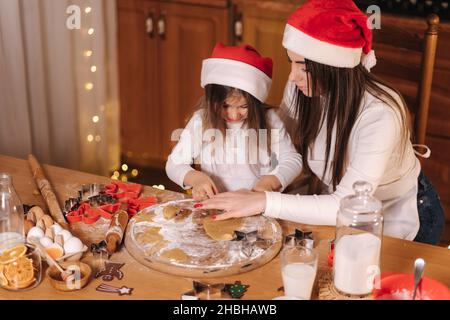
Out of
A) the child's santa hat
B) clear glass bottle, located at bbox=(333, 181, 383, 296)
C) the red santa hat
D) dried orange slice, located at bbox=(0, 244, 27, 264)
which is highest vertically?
the child's santa hat

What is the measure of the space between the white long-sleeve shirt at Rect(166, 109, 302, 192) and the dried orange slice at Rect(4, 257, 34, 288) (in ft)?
2.21

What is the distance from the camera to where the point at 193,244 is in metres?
1.59

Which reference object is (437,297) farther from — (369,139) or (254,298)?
(369,139)

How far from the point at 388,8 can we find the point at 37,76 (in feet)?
4.76

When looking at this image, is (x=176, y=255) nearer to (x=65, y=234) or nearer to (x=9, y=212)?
(x=65, y=234)

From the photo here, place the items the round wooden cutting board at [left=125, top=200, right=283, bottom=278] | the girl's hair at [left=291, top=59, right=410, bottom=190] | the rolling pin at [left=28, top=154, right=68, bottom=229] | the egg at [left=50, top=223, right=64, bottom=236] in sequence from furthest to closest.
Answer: the girl's hair at [left=291, top=59, right=410, bottom=190] < the rolling pin at [left=28, top=154, right=68, bottom=229] < the egg at [left=50, top=223, right=64, bottom=236] < the round wooden cutting board at [left=125, top=200, right=283, bottom=278]

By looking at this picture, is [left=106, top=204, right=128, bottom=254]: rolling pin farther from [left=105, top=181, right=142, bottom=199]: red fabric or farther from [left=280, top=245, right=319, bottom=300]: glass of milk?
[left=280, top=245, right=319, bottom=300]: glass of milk

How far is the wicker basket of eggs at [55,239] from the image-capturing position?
5.12 ft

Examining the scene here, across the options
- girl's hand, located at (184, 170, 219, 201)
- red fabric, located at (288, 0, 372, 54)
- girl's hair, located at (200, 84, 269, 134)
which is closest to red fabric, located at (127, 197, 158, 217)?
girl's hand, located at (184, 170, 219, 201)

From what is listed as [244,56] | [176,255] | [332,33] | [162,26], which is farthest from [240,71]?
Result: [162,26]

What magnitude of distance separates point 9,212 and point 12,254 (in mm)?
154

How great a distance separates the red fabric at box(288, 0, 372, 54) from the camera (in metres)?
1.75
